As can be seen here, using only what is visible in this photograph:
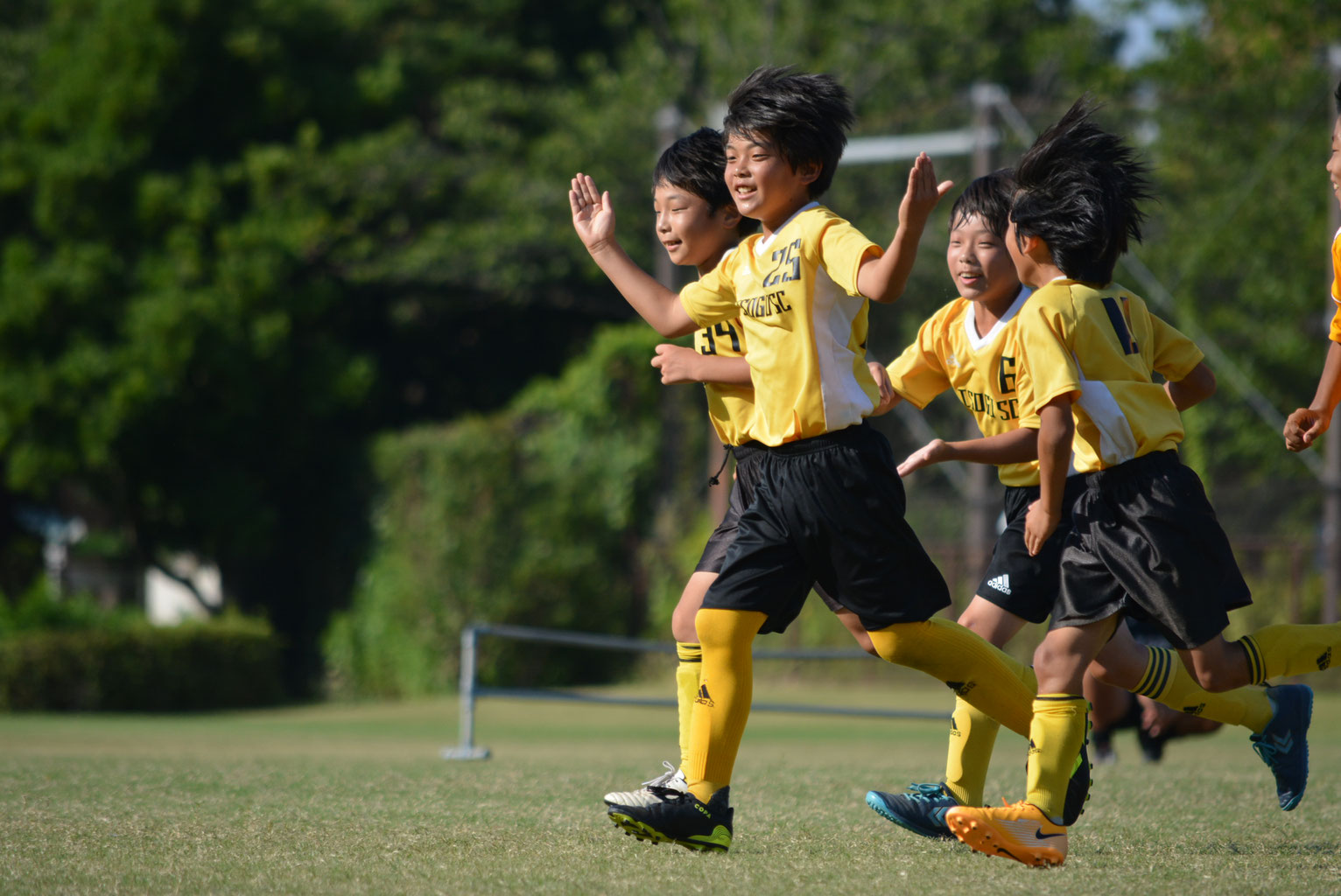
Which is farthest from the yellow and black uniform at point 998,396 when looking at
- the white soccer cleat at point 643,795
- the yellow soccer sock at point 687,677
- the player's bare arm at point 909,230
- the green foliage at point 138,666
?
the green foliage at point 138,666

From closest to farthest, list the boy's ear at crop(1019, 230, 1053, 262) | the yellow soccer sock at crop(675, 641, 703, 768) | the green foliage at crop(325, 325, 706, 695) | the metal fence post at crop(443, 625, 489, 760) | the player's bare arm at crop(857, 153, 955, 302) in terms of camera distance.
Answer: the player's bare arm at crop(857, 153, 955, 302), the boy's ear at crop(1019, 230, 1053, 262), the yellow soccer sock at crop(675, 641, 703, 768), the metal fence post at crop(443, 625, 489, 760), the green foliage at crop(325, 325, 706, 695)

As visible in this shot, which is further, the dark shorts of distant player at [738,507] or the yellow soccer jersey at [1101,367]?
the dark shorts of distant player at [738,507]

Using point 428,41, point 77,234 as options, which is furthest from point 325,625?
point 428,41

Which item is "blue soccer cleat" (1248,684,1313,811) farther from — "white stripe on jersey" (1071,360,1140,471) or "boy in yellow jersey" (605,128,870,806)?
"boy in yellow jersey" (605,128,870,806)

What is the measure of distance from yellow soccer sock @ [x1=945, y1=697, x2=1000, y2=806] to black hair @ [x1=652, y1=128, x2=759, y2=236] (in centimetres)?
171

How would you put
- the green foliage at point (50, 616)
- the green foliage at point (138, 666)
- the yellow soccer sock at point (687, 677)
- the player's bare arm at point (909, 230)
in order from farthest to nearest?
the green foliage at point (50, 616) < the green foliage at point (138, 666) < the yellow soccer sock at point (687, 677) < the player's bare arm at point (909, 230)

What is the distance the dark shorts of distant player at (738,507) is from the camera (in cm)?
414

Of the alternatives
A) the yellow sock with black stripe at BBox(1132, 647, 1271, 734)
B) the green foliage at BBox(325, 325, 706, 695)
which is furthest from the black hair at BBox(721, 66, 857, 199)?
the green foliage at BBox(325, 325, 706, 695)

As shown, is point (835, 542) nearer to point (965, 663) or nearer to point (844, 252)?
point (965, 663)

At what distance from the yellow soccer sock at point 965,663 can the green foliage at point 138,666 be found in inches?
556

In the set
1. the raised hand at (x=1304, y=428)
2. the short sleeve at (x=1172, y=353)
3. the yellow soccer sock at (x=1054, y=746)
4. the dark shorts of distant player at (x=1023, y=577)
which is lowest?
the yellow soccer sock at (x=1054, y=746)

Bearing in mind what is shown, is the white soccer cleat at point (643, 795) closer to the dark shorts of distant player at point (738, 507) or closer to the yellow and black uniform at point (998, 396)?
the dark shorts of distant player at point (738, 507)

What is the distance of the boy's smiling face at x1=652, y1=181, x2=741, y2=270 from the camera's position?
14.9 ft

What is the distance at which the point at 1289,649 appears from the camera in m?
4.39
